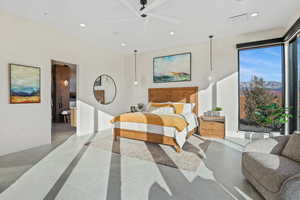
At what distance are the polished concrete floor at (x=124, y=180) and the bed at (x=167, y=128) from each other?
0.71 meters

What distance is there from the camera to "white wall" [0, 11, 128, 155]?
324cm

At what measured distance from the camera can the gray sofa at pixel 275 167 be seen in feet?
4.73

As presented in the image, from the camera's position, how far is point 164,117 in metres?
3.57

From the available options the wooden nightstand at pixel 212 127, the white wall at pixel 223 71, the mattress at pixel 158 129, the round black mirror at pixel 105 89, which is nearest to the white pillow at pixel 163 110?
the mattress at pixel 158 129

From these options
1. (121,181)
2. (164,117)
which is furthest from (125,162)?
(164,117)

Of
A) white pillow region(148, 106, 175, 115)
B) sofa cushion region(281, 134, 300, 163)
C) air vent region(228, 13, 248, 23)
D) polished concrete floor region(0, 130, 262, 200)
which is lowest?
polished concrete floor region(0, 130, 262, 200)

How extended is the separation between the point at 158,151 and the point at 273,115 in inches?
109

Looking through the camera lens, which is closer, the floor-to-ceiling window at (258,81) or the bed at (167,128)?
the bed at (167,128)

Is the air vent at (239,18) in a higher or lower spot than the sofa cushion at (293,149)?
higher

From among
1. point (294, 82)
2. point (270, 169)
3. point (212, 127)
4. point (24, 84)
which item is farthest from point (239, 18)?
point (24, 84)

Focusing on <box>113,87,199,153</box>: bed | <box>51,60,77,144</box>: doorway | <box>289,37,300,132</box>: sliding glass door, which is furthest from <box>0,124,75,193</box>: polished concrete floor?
<box>289,37,300,132</box>: sliding glass door

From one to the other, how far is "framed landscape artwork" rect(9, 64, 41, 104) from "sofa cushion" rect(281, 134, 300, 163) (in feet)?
16.1

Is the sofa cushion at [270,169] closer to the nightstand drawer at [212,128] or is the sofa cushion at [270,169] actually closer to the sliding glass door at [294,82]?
the nightstand drawer at [212,128]

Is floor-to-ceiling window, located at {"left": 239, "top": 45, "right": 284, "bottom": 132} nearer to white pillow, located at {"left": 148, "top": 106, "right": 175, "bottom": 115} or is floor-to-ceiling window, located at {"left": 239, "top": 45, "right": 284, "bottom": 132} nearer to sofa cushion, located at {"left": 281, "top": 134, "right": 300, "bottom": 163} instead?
white pillow, located at {"left": 148, "top": 106, "right": 175, "bottom": 115}
